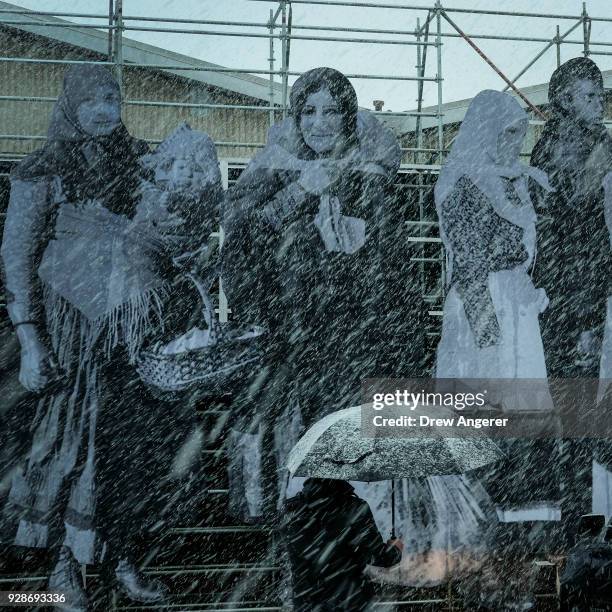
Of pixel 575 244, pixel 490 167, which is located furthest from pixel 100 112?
pixel 575 244

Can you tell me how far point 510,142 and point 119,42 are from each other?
2.19 metres

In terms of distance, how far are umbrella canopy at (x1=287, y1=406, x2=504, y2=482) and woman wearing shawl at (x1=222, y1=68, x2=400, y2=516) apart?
2.28 feet

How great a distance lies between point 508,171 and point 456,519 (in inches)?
74.6

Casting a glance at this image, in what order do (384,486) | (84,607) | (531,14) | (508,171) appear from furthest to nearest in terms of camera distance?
(531,14), (508,171), (384,486), (84,607)

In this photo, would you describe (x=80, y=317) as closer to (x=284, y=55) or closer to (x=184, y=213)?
(x=184, y=213)

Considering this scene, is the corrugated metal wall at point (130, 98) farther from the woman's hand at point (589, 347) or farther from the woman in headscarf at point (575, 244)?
the woman's hand at point (589, 347)

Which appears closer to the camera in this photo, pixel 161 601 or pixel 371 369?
pixel 161 601

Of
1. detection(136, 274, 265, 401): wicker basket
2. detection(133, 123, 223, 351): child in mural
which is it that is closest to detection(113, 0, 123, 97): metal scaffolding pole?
detection(133, 123, 223, 351): child in mural

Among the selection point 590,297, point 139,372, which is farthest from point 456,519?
point 139,372

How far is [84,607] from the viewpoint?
4.30 metres

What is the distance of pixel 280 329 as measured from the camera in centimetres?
468

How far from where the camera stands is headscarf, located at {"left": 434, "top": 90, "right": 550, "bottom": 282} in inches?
194

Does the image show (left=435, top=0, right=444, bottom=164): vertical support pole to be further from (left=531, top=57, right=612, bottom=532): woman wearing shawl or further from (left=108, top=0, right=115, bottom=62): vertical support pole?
(left=108, top=0, right=115, bottom=62): vertical support pole

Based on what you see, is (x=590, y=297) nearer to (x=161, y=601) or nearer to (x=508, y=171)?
(x=508, y=171)
